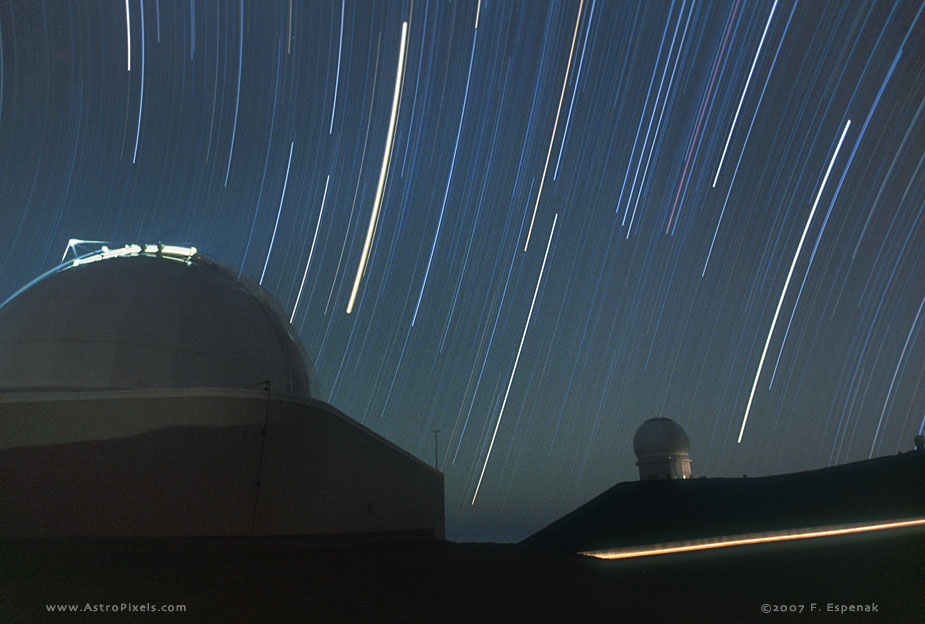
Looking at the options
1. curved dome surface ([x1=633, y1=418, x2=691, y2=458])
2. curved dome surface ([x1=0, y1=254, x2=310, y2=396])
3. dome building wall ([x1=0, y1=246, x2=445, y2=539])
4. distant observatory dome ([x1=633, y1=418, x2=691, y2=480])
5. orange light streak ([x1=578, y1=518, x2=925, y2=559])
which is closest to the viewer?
orange light streak ([x1=578, y1=518, x2=925, y2=559])

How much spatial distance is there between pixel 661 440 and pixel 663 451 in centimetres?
57

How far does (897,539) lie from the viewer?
8750 mm

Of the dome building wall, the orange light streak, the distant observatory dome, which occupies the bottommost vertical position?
the distant observatory dome

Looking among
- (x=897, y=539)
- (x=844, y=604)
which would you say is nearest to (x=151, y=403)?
(x=844, y=604)

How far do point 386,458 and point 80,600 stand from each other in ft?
35.0

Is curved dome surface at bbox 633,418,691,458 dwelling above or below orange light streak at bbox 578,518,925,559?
below

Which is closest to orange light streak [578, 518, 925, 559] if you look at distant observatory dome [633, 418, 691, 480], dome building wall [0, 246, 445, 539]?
dome building wall [0, 246, 445, 539]

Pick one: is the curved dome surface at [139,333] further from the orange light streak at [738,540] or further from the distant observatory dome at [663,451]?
the distant observatory dome at [663,451]

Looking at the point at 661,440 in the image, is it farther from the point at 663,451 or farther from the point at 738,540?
the point at 738,540

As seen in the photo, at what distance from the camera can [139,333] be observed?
12.2 m

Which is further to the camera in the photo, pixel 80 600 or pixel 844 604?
pixel 80 600

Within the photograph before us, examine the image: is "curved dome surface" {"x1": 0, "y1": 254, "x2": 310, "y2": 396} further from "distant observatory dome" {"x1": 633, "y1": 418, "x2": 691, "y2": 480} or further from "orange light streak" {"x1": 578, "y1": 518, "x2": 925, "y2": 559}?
"distant observatory dome" {"x1": 633, "y1": 418, "x2": 691, "y2": 480}

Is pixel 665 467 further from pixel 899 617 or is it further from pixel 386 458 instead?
pixel 899 617

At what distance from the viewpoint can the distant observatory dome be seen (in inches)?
1127
